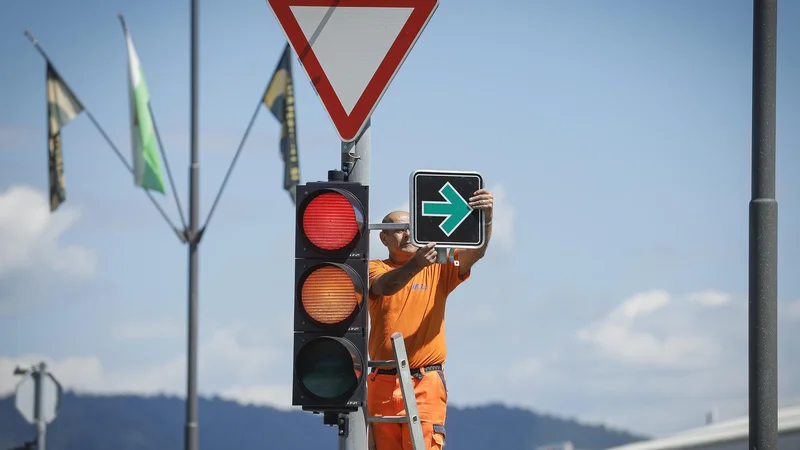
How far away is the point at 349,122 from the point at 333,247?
62cm

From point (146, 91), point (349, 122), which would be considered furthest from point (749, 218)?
point (146, 91)

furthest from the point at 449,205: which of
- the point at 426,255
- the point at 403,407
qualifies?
the point at 403,407

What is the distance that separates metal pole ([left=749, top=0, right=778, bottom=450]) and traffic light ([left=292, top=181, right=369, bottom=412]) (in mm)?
3204

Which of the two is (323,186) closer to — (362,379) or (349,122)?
(349,122)

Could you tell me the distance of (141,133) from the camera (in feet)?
68.3

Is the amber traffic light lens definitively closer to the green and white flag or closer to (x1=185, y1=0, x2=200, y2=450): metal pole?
(x1=185, y1=0, x2=200, y2=450): metal pole

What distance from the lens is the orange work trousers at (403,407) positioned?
781cm

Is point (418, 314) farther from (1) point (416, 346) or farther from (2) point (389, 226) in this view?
(2) point (389, 226)

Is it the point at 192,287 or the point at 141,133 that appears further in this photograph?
the point at 141,133

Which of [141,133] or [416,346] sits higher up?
[141,133]

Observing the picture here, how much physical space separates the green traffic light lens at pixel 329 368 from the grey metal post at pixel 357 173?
0.17 meters

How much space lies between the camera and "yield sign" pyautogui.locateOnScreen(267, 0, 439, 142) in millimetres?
6262

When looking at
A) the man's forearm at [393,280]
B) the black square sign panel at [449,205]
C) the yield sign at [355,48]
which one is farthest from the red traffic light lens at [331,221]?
the man's forearm at [393,280]

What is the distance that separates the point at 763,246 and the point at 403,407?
2.38 meters
